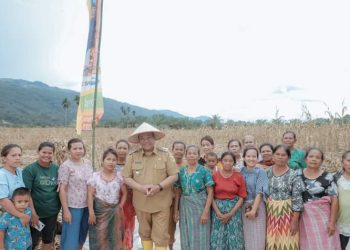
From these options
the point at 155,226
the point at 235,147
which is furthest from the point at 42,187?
the point at 235,147

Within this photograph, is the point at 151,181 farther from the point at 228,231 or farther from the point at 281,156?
the point at 281,156

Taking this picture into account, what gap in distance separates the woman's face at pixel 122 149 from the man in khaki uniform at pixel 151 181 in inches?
14.0

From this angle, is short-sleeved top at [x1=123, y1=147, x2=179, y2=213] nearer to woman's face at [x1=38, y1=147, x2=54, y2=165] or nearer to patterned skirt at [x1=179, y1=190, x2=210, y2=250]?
patterned skirt at [x1=179, y1=190, x2=210, y2=250]

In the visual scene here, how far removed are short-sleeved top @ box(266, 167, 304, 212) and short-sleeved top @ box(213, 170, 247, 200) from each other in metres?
0.29

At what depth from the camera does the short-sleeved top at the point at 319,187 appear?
3.40 metres

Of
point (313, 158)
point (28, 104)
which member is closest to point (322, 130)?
point (313, 158)

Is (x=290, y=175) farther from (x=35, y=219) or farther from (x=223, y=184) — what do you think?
(x=35, y=219)

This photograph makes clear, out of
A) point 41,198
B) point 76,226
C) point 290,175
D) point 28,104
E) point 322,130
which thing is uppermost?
point 28,104

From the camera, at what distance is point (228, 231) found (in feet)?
12.1

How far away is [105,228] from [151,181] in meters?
0.75

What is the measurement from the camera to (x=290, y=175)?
351 centimetres

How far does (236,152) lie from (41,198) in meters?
2.31

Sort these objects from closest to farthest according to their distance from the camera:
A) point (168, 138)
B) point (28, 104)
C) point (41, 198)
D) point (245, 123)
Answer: point (41, 198), point (245, 123), point (168, 138), point (28, 104)

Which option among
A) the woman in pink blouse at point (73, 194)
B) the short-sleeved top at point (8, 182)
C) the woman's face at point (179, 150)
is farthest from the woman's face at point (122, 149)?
the short-sleeved top at point (8, 182)
